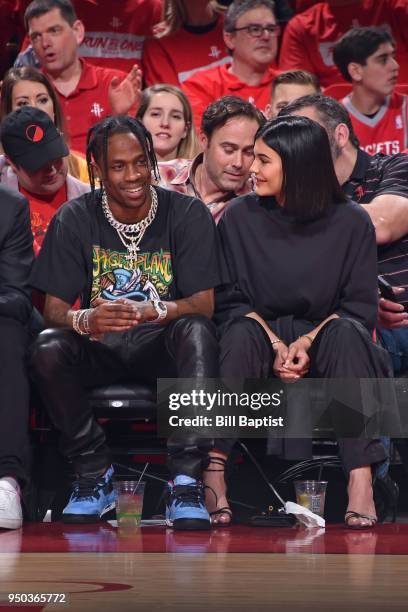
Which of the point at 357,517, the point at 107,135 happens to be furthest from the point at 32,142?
the point at 357,517

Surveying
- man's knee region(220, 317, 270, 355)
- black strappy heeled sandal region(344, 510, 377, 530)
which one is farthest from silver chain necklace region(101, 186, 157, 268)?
black strappy heeled sandal region(344, 510, 377, 530)

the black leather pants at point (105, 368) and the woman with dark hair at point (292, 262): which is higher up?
the woman with dark hair at point (292, 262)

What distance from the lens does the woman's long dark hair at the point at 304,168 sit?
9.69 feet

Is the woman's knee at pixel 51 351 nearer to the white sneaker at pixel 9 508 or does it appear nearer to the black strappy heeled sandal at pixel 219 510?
the white sneaker at pixel 9 508

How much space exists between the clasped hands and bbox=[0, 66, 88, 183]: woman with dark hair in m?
1.48

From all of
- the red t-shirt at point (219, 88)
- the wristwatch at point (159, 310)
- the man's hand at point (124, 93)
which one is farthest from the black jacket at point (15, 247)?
the red t-shirt at point (219, 88)

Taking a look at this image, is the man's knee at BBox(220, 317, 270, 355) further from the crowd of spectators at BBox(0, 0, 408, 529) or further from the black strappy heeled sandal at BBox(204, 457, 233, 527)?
the black strappy heeled sandal at BBox(204, 457, 233, 527)

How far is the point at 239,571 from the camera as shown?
1.90m

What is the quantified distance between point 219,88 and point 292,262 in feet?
8.40

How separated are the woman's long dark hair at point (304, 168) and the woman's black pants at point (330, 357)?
36cm

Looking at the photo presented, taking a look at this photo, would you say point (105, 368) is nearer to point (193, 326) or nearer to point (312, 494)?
point (193, 326)

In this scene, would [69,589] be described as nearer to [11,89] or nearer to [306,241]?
[306,241]

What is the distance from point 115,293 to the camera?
3.00 m

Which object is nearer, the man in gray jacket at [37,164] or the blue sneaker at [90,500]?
the blue sneaker at [90,500]
